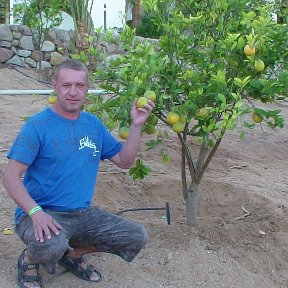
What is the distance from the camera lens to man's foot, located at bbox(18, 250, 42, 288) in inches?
149

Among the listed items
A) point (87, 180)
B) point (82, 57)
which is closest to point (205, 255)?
point (87, 180)

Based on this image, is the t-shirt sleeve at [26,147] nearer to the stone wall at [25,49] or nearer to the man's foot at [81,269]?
the man's foot at [81,269]

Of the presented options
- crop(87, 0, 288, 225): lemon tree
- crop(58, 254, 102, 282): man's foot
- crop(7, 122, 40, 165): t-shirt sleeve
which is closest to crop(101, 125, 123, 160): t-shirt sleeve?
crop(87, 0, 288, 225): lemon tree

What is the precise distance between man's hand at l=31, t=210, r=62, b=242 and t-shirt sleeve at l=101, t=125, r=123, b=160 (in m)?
0.69

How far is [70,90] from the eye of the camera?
147 inches

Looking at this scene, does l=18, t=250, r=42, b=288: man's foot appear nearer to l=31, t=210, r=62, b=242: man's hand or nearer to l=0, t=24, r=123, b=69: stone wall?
l=31, t=210, r=62, b=242: man's hand

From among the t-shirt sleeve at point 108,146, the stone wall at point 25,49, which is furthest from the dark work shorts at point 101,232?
the stone wall at point 25,49

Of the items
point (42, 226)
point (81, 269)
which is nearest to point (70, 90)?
point (42, 226)

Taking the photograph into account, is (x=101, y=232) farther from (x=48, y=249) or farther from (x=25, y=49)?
(x=25, y=49)

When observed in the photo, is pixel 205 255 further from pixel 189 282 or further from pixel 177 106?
pixel 177 106

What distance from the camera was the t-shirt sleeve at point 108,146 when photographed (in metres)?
4.02

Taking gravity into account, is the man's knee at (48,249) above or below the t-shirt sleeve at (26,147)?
below

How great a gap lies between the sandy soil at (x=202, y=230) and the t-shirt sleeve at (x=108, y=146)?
0.74 meters

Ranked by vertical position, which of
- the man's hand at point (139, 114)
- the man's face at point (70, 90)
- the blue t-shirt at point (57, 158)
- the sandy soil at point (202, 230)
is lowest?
the sandy soil at point (202, 230)
